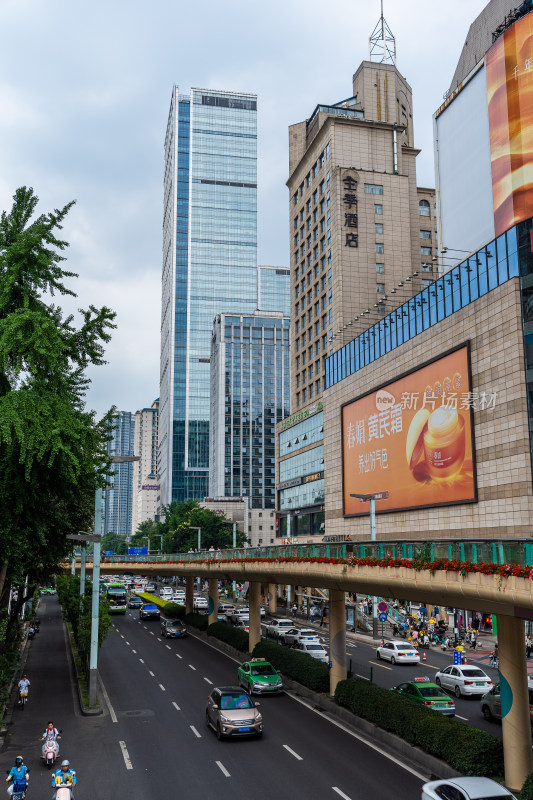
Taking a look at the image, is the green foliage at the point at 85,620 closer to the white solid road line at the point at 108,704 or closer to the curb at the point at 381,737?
the white solid road line at the point at 108,704

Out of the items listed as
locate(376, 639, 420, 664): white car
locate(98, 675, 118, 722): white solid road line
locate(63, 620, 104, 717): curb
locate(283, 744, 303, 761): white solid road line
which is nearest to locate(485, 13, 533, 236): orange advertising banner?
locate(376, 639, 420, 664): white car

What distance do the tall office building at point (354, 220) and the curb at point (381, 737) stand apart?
165 feet

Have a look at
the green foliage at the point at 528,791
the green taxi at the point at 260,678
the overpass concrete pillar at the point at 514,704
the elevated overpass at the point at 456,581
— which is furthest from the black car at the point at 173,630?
the green foliage at the point at 528,791

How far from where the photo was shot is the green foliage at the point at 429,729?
20422 mm

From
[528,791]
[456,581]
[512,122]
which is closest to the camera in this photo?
[528,791]

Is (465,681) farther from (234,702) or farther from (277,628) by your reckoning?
(277,628)

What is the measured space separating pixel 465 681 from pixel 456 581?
60.4 feet

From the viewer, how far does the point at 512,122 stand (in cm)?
5616

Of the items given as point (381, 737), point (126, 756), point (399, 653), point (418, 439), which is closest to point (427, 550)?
point (381, 737)

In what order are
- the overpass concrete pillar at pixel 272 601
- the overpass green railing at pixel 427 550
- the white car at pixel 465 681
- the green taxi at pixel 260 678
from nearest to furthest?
the overpass green railing at pixel 427 550 < the green taxi at pixel 260 678 < the white car at pixel 465 681 < the overpass concrete pillar at pixel 272 601

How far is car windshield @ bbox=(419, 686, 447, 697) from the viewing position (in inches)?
1176

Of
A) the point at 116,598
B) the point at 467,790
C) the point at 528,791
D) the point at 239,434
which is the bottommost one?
the point at 116,598

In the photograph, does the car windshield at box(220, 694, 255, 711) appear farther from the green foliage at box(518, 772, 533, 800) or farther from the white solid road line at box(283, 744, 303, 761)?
the green foliage at box(518, 772, 533, 800)

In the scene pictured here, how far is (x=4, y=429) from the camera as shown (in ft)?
66.7
